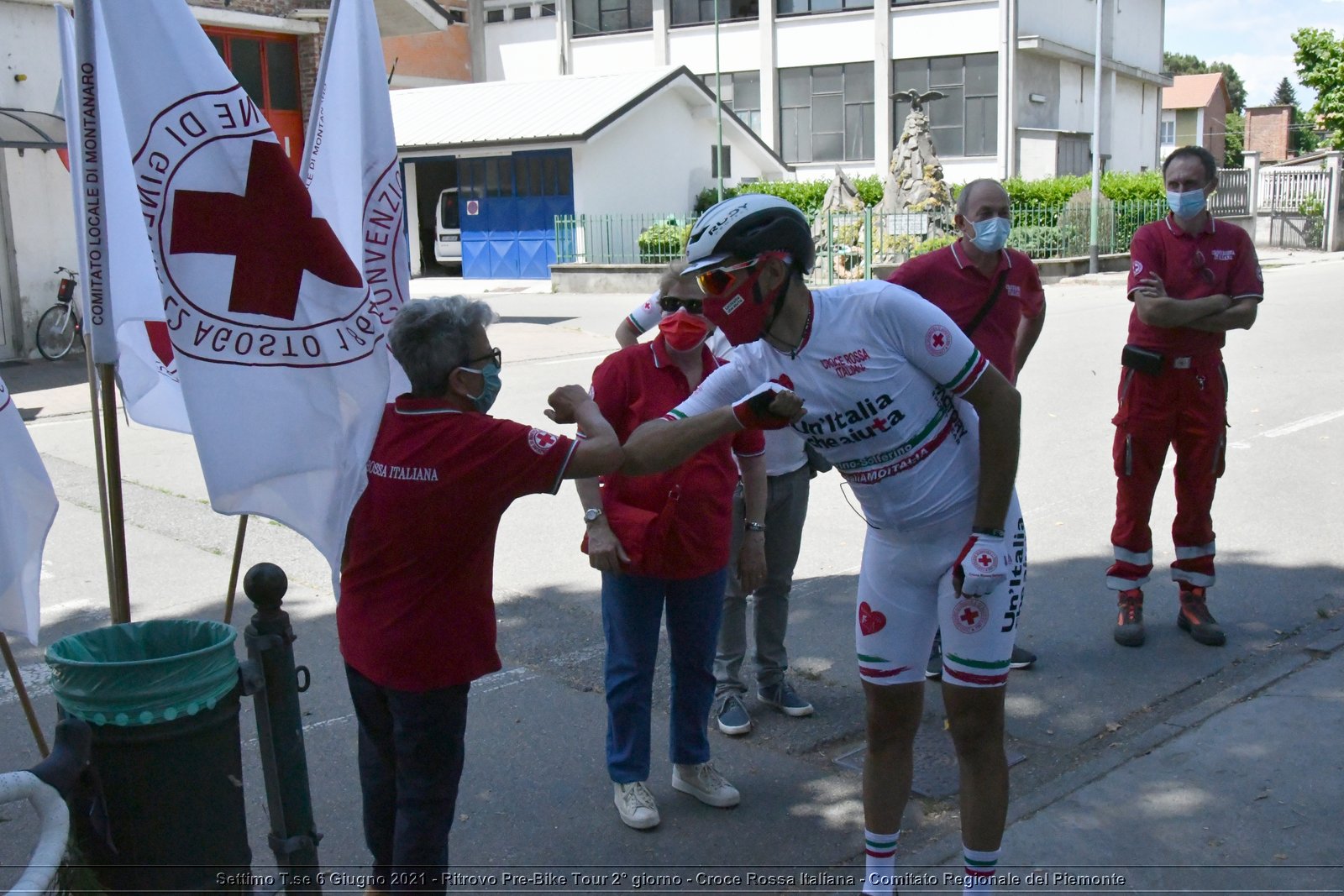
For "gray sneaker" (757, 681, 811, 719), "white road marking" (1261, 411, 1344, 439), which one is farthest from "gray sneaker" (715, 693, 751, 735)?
"white road marking" (1261, 411, 1344, 439)

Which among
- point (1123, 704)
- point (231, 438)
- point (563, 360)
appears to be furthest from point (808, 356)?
point (563, 360)

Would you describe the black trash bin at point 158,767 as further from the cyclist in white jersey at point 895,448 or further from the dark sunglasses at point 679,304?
the dark sunglasses at point 679,304

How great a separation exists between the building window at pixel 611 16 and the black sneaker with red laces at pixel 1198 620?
40.4 meters

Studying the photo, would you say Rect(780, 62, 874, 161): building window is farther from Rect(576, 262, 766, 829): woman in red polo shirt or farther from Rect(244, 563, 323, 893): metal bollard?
Rect(244, 563, 323, 893): metal bollard

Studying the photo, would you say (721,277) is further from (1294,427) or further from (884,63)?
(884,63)

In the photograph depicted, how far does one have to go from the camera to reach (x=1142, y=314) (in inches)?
226

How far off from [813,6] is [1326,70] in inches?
783

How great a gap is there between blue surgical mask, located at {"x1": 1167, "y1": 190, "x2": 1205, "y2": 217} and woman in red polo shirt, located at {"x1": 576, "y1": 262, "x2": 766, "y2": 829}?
104 inches

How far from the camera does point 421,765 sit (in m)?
3.31

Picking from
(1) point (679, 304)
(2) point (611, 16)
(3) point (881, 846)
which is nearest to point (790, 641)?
(1) point (679, 304)

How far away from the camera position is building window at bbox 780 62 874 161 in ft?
132

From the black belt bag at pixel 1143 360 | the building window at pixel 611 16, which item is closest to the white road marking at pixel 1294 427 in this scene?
the black belt bag at pixel 1143 360

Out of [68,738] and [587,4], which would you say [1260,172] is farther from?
[68,738]

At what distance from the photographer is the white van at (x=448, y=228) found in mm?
34125
